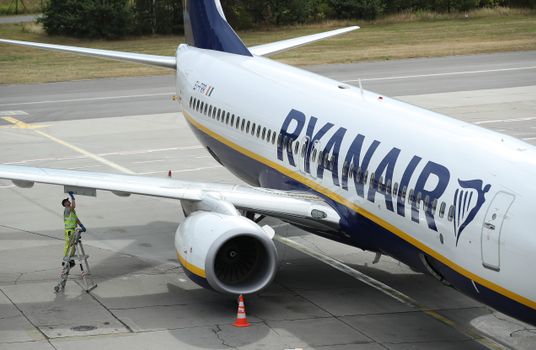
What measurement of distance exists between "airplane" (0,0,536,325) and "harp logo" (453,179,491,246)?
0.07ft

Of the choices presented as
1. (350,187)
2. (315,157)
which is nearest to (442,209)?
(350,187)

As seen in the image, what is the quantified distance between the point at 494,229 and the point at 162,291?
8.13 m

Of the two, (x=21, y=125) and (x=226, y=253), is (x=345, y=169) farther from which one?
(x=21, y=125)

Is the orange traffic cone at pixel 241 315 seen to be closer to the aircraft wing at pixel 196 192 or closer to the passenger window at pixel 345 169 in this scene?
the aircraft wing at pixel 196 192

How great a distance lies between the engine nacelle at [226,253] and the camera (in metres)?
19.1

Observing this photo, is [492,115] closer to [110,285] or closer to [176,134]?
[176,134]

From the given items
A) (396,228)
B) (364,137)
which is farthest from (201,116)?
(396,228)

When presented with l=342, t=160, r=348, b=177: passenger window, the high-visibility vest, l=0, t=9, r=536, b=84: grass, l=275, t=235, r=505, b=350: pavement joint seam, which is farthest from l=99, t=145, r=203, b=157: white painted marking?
l=0, t=9, r=536, b=84: grass

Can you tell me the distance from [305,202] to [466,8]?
67535 millimetres

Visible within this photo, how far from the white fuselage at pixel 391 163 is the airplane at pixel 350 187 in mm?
27

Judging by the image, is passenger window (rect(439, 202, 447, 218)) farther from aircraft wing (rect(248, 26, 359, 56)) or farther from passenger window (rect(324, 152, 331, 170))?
aircraft wing (rect(248, 26, 359, 56))

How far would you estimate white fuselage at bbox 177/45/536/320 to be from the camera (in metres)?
Answer: 16.2

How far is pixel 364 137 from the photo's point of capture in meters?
20.2

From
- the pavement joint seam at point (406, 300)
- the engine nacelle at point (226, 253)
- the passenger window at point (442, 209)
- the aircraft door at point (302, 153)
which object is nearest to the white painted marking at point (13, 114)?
the pavement joint seam at point (406, 300)
